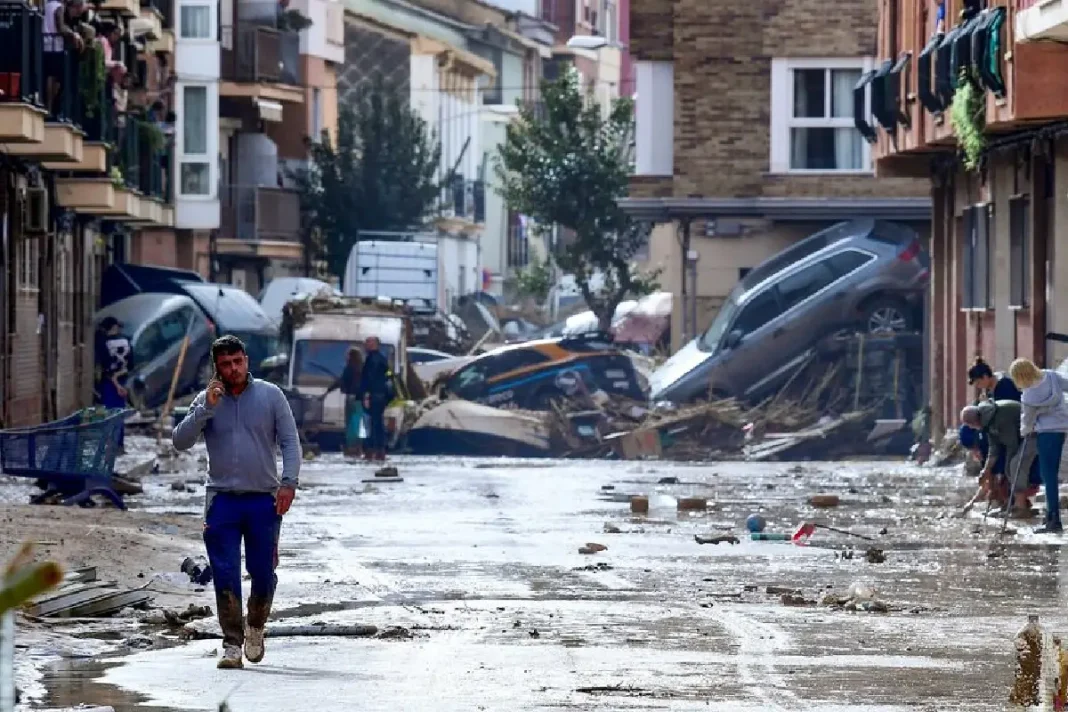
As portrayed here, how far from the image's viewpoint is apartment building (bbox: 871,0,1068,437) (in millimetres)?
26219

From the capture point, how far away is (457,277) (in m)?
88.1

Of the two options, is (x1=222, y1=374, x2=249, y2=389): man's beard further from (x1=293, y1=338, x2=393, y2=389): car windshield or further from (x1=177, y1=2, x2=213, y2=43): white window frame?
(x1=177, y1=2, x2=213, y2=43): white window frame

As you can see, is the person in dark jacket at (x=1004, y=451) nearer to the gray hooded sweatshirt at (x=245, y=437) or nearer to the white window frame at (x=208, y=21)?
the gray hooded sweatshirt at (x=245, y=437)

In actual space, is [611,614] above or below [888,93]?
below

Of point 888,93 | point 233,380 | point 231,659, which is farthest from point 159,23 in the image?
point 231,659

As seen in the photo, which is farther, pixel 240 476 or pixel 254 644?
pixel 240 476

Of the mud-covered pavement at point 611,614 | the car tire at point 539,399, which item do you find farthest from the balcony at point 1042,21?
the car tire at point 539,399

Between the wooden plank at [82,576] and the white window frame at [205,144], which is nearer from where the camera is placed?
the wooden plank at [82,576]

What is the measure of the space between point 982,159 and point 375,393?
8.64 m

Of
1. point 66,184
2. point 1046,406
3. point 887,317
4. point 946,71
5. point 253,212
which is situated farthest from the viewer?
point 253,212

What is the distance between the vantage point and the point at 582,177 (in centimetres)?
6356

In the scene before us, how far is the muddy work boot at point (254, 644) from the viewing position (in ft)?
36.9

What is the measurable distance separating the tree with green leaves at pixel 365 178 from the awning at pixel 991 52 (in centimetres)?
4326

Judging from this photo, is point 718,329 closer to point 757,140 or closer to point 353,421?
point 757,140
